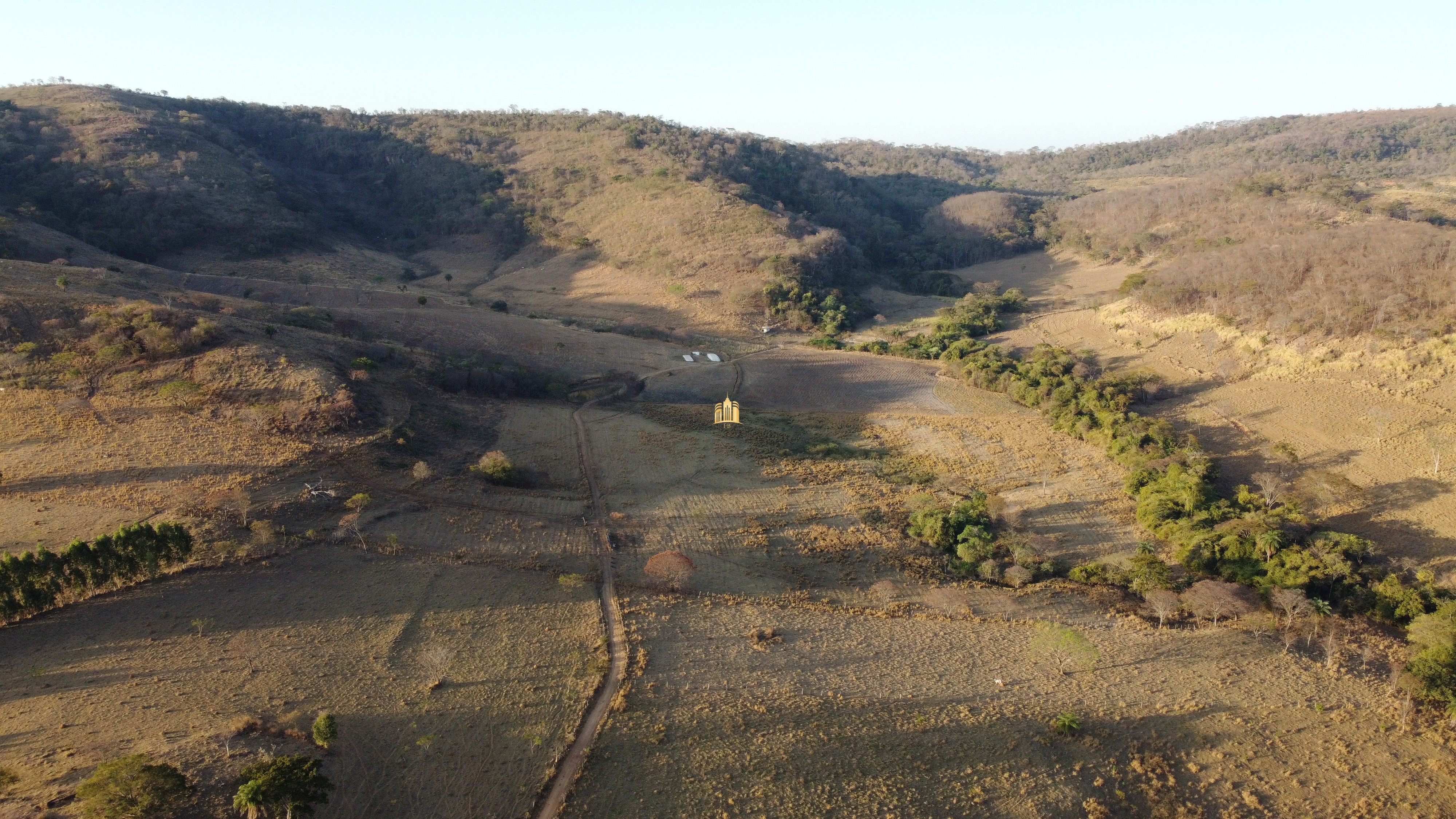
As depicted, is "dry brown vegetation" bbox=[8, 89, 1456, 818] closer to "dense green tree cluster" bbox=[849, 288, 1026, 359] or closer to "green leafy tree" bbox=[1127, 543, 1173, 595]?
"green leafy tree" bbox=[1127, 543, 1173, 595]

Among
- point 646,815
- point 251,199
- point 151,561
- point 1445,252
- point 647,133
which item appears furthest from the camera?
point 647,133

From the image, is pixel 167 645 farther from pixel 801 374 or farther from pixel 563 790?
pixel 801 374

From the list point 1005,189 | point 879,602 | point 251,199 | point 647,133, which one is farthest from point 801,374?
point 1005,189

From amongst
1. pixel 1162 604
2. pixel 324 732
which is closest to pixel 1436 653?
pixel 1162 604

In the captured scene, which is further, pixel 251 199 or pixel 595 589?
pixel 251 199

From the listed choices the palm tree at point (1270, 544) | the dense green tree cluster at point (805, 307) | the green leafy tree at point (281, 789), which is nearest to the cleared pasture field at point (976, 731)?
the palm tree at point (1270, 544)

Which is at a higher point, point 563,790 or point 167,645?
point 167,645
